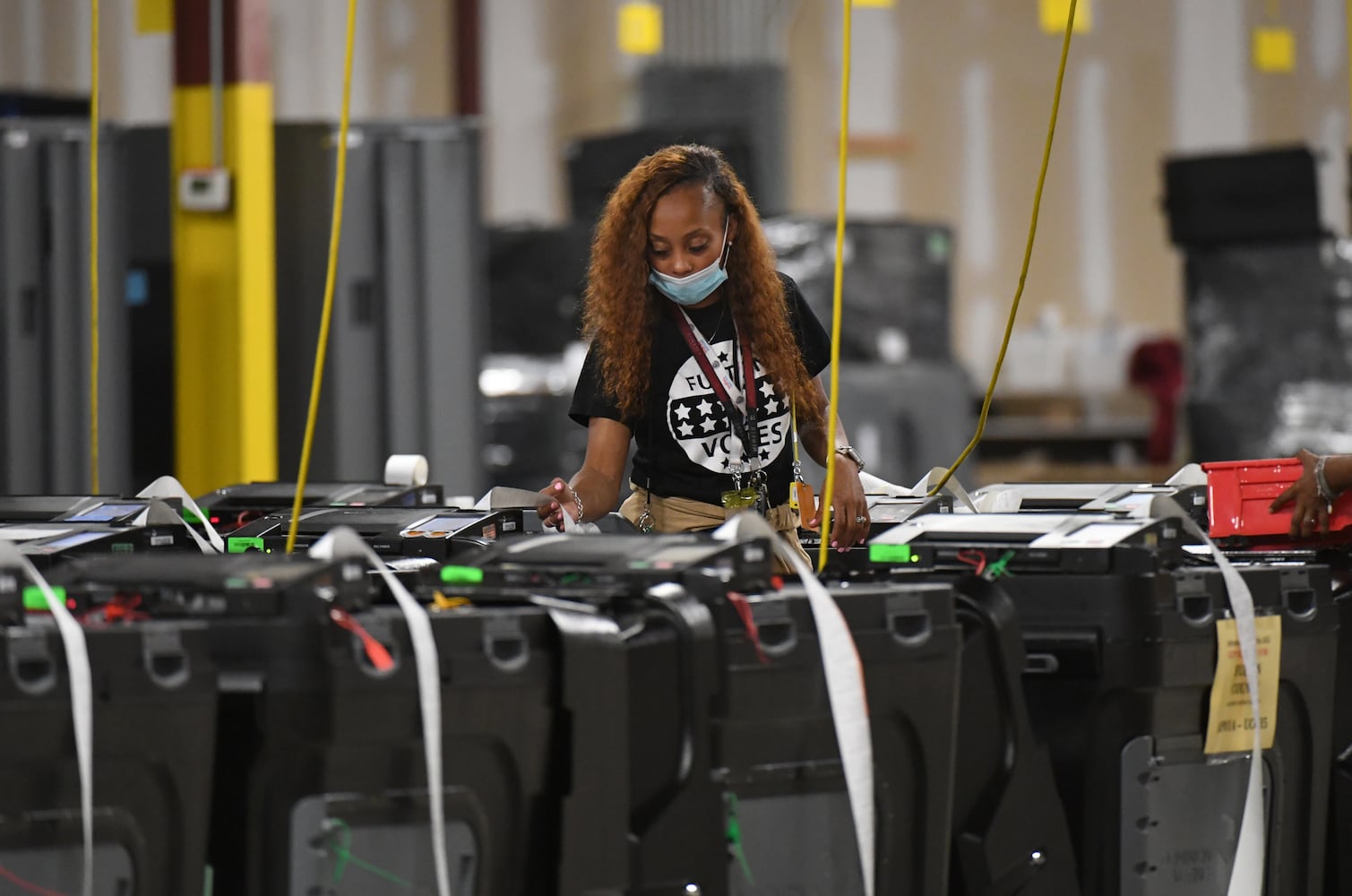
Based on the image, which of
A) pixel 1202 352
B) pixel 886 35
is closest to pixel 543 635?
pixel 1202 352

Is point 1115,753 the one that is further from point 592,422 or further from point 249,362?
point 249,362

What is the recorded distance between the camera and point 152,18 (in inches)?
213

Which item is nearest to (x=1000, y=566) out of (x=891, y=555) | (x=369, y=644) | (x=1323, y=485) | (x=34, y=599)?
(x=891, y=555)

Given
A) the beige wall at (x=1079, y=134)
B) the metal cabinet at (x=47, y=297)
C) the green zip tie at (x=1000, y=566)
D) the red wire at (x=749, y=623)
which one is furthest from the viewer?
the beige wall at (x=1079, y=134)

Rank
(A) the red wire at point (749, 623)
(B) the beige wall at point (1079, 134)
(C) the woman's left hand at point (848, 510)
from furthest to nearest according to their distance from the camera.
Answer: (B) the beige wall at point (1079, 134), (C) the woman's left hand at point (848, 510), (A) the red wire at point (749, 623)

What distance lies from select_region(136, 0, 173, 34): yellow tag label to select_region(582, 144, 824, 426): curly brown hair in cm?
295

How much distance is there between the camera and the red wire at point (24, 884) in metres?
1.68

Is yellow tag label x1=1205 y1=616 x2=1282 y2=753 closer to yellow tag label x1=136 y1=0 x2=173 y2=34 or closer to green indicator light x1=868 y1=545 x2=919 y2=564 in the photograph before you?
green indicator light x1=868 y1=545 x2=919 y2=564

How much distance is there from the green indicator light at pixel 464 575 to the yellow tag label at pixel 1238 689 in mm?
948

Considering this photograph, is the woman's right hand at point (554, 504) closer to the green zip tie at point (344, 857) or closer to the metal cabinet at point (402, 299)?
the green zip tie at point (344, 857)

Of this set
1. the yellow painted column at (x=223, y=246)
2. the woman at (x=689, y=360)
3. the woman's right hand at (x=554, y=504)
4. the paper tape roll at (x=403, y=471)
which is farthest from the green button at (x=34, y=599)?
the yellow painted column at (x=223, y=246)

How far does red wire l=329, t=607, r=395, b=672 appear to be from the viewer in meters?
1.79

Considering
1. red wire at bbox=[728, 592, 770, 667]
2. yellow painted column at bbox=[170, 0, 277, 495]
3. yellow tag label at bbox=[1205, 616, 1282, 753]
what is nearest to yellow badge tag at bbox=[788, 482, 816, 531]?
yellow tag label at bbox=[1205, 616, 1282, 753]

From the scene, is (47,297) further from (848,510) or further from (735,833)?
(735,833)
